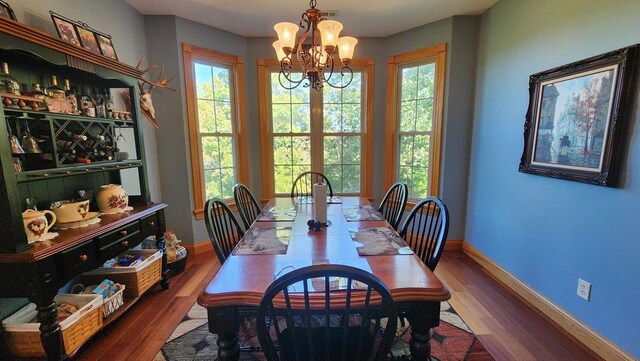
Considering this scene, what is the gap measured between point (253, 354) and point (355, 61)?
319 centimetres

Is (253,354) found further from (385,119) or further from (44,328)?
(385,119)

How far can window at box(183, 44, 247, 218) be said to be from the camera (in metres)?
2.99

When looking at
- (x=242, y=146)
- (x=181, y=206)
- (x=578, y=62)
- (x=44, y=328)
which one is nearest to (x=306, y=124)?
(x=242, y=146)

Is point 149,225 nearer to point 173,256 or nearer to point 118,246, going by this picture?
point 118,246

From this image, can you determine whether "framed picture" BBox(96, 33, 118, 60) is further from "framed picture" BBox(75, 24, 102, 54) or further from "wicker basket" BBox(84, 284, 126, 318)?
"wicker basket" BBox(84, 284, 126, 318)

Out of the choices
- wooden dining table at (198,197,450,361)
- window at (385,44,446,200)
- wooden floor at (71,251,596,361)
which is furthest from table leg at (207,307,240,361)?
window at (385,44,446,200)

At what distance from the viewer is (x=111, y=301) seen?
73.6 inches

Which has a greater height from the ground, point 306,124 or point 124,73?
point 124,73

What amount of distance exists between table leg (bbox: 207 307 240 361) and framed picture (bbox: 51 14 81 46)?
6.63 feet

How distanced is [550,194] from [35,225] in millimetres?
3285

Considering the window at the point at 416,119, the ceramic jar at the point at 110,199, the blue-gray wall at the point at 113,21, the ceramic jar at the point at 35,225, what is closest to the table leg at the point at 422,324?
the ceramic jar at the point at 35,225

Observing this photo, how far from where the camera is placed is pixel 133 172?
8.48 ft

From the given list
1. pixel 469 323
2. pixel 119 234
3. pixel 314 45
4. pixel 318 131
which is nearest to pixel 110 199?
pixel 119 234

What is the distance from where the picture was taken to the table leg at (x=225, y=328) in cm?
108
